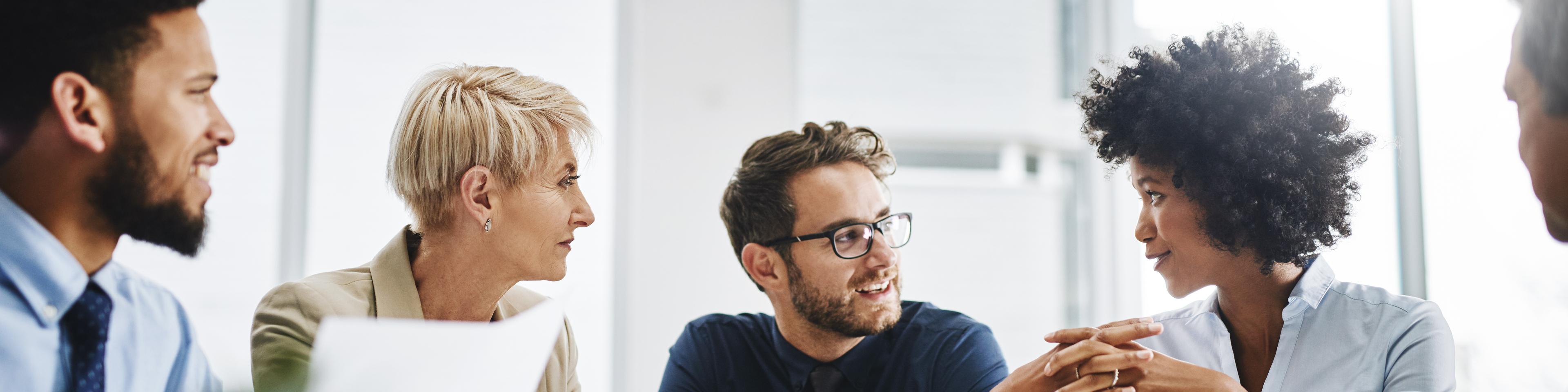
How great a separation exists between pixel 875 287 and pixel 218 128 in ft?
4.03

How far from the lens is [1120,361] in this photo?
4.12 feet

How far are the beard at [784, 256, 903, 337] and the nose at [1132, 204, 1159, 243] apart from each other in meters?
0.52

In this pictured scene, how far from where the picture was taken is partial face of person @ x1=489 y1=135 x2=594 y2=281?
4.30 feet

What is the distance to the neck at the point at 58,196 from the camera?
666 mm

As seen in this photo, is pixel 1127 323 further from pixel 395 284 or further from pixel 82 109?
pixel 82 109

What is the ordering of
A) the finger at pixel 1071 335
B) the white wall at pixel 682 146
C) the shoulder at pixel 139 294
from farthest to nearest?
1. the white wall at pixel 682 146
2. the finger at pixel 1071 335
3. the shoulder at pixel 139 294

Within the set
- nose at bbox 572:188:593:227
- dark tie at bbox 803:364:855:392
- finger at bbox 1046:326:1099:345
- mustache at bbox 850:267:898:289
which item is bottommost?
dark tie at bbox 803:364:855:392

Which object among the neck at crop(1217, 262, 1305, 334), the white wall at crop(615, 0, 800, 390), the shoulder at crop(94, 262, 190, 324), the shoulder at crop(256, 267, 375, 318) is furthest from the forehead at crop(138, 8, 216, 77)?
the white wall at crop(615, 0, 800, 390)

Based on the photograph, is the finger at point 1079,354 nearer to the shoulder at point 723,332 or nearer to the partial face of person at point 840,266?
the partial face of person at point 840,266

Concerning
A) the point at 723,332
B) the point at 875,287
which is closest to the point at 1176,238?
the point at 875,287

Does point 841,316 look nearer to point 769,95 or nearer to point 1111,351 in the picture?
point 1111,351

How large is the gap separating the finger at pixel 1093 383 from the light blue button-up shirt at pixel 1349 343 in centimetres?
23

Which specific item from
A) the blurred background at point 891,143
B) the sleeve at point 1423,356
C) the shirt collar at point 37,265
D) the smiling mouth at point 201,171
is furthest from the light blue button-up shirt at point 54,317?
the sleeve at point 1423,356

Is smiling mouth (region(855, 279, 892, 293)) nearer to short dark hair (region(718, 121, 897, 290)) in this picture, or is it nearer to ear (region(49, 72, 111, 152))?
short dark hair (region(718, 121, 897, 290))
